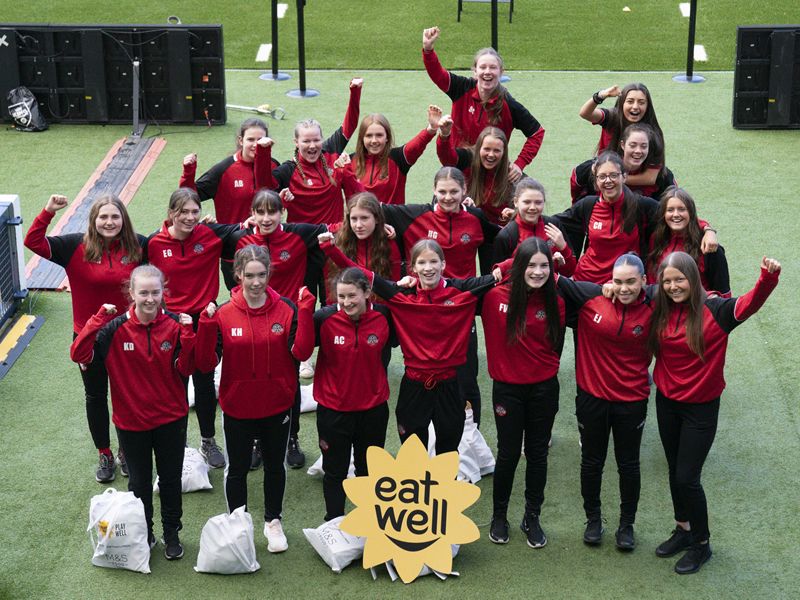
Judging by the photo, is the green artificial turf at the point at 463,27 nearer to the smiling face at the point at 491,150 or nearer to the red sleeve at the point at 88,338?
the smiling face at the point at 491,150

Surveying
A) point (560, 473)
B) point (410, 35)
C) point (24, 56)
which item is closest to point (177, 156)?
point (24, 56)

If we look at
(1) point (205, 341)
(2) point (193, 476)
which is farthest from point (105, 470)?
(1) point (205, 341)

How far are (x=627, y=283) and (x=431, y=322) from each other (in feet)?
3.59

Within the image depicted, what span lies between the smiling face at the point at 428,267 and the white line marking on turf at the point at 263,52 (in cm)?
1031

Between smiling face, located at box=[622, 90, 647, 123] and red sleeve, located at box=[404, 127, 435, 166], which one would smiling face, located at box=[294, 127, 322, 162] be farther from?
smiling face, located at box=[622, 90, 647, 123]

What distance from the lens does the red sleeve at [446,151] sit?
8.18 meters

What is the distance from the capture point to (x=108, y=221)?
23.1 feet

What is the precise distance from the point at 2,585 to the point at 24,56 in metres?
8.51

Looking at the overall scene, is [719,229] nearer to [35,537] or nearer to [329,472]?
[329,472]

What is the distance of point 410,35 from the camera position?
Answer: 1727 cm

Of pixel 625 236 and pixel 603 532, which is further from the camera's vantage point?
pixel 625 236

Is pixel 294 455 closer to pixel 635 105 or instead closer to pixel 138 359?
pixel 138 359

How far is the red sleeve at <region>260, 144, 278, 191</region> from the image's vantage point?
26.1ft

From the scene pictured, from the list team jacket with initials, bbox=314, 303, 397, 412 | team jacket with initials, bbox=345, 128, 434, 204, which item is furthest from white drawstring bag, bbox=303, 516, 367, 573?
team jacket with initials, bbox=345, 128, 434, 204
